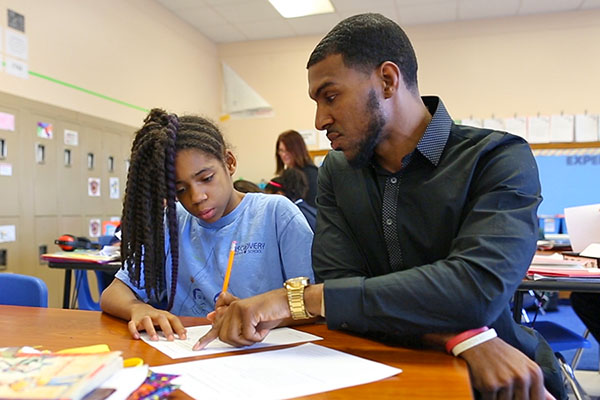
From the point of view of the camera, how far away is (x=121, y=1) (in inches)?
157

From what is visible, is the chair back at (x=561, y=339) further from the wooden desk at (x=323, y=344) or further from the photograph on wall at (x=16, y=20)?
the photograph on wall at (x=16, y=20)

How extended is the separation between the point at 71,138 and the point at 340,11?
2689mm

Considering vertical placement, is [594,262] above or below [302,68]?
below

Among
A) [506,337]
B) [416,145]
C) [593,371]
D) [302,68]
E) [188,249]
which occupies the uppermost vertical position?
[302,68]

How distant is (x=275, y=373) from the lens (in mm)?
656

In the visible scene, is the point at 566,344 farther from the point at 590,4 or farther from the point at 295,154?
the point at 590,4

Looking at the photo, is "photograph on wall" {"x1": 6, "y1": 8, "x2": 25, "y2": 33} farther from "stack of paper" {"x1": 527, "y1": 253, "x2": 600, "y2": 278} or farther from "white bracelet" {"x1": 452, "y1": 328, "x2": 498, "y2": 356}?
"white bracelet" {"x1": 452, "y1": 328, "x2": 498, "y2": 356}

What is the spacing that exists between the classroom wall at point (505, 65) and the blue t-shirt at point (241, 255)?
3601mm

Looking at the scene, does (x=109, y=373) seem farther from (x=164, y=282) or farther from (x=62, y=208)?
(x=62, y=208)

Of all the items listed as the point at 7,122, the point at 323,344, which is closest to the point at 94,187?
the point at 7,122

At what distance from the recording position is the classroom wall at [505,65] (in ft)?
15.3

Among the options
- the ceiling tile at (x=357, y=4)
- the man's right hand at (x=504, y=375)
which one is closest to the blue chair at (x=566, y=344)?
the man's right hand at (x=504, y=375)

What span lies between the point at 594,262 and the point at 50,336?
5.87ft

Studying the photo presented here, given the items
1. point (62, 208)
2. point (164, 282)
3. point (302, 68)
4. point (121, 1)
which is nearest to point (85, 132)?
point (62, 208)
